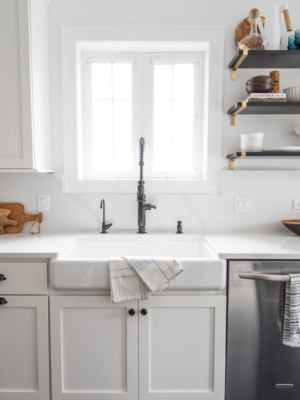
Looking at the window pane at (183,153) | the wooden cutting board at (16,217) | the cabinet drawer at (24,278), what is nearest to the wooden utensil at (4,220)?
the wooden cutting board at (16,217)

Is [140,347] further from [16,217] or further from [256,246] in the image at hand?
[16,217]

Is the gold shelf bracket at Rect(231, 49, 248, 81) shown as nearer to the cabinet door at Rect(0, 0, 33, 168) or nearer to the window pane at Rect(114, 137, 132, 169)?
the window pane at Rect(114, 137, 132, 169)

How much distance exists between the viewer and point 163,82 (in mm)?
1941

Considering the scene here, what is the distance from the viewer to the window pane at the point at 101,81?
194 cm

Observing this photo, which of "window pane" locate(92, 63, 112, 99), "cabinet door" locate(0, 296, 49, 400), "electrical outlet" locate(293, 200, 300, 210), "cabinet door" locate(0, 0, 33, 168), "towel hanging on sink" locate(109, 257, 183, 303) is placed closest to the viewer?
"towel hanging on sink" locate(109, 257, 183, 303)

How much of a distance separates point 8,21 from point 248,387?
2.27m

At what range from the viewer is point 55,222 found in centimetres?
187

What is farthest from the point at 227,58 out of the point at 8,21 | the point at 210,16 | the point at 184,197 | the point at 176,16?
the point at 8,21

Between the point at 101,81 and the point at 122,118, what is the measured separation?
0.98ft

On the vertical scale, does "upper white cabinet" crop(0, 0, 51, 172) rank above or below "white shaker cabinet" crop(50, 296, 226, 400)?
above

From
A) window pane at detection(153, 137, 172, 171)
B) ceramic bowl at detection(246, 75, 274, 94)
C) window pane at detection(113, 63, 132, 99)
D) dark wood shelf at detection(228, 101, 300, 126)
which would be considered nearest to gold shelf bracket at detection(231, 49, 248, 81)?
ceramic bowl at detection(246, 75, 274, 94)

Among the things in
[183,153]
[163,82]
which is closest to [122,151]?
[183,153]

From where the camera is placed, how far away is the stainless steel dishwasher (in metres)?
1.31

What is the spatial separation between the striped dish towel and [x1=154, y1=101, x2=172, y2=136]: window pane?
4.05ft
